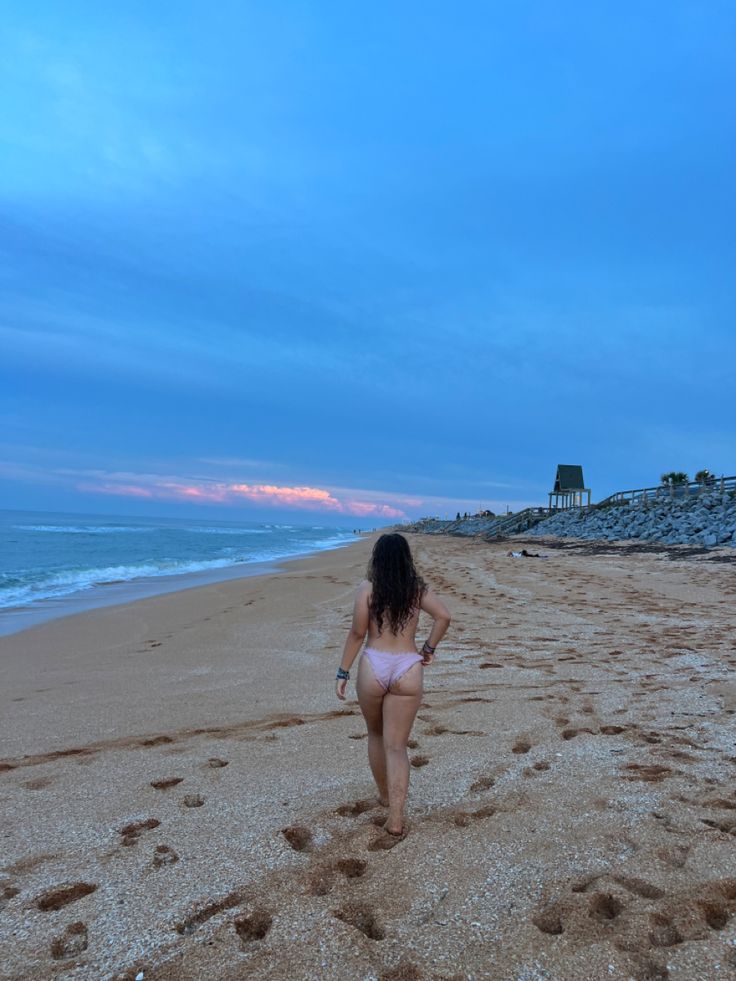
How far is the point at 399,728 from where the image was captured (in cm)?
335

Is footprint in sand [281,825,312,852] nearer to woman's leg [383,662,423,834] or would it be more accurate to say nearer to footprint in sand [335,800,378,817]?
footprint in sand [335,800,378,817]

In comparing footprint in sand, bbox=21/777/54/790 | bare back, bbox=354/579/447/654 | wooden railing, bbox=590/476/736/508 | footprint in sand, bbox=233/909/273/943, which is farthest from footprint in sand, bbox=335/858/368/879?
wooden railing, bbox=590/476/736/508

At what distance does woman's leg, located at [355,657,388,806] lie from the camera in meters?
3.37

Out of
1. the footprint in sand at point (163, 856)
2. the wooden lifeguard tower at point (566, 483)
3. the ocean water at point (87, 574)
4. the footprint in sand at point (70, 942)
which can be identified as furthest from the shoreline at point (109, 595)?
the wooden lifeguard tower at point (566, 483)

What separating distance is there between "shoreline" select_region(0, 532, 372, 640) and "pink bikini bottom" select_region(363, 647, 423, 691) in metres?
10.2

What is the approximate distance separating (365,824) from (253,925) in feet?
3.36

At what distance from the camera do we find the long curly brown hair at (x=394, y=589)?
343 centimetres

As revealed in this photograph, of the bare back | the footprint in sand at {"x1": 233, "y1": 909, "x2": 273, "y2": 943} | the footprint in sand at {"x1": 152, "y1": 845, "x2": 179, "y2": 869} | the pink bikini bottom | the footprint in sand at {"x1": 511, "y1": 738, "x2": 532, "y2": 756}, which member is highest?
the bare back

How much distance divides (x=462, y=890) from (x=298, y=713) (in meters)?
3.12

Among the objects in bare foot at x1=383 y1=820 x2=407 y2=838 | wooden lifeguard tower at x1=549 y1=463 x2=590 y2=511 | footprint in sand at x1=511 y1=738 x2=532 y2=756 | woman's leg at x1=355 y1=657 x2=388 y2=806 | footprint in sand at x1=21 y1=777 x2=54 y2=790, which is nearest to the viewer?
bare foot at x1=383 y1=820 x2=407 y2=838

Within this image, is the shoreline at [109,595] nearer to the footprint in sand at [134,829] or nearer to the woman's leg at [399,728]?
the footprint in sand at [134,829]

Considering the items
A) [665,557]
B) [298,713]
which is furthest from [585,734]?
[665,557]

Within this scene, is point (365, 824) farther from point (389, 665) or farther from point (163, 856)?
point (163, 856)

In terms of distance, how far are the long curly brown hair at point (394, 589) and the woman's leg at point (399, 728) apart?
309 mm
